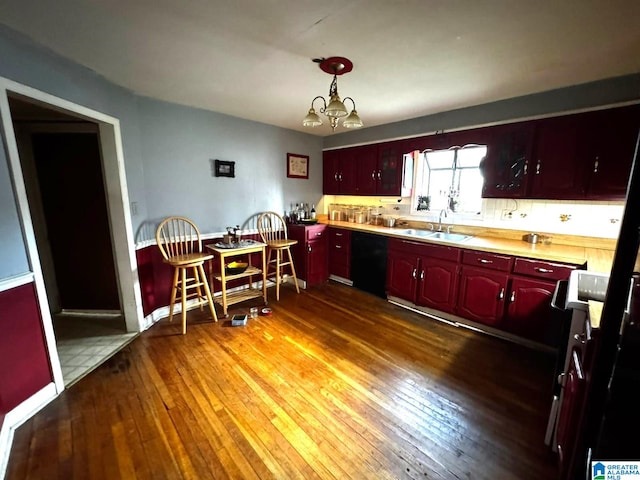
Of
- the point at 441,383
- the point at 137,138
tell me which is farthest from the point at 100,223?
the point at 441,383

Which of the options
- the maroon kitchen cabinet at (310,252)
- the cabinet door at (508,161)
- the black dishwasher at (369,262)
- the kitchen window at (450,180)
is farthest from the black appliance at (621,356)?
the maroon kitchen cabinet at (310,252)

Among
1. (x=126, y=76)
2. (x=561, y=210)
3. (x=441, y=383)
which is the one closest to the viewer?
(x=441, y=383)

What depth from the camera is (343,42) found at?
1.58m

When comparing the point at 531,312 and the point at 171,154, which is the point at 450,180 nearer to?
the point at 531,312

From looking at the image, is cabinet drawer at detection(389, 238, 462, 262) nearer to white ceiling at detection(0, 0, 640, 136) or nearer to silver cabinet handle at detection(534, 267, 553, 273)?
silver cabinet handle at detection(534, 267, 553, 273)

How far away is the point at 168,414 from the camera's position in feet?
5.33

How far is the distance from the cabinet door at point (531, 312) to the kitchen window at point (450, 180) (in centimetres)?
106

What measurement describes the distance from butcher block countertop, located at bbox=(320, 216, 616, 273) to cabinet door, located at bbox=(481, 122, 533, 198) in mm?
452

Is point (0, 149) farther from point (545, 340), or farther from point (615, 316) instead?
point (545, 340)

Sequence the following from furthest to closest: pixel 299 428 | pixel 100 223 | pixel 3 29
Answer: pixel 100 223
pixel 299 428
pixel 3 29

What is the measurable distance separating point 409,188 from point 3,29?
3608 millimetres

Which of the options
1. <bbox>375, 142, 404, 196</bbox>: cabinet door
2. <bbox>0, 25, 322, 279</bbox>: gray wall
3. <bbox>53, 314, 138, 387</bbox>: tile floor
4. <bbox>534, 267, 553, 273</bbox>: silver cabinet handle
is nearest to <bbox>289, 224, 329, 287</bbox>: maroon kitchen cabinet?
<bbox>0, 25, 322, 279</bbox>: gray wall

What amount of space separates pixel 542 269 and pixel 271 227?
116 inches

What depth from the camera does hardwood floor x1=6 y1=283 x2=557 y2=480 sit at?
134 cm
